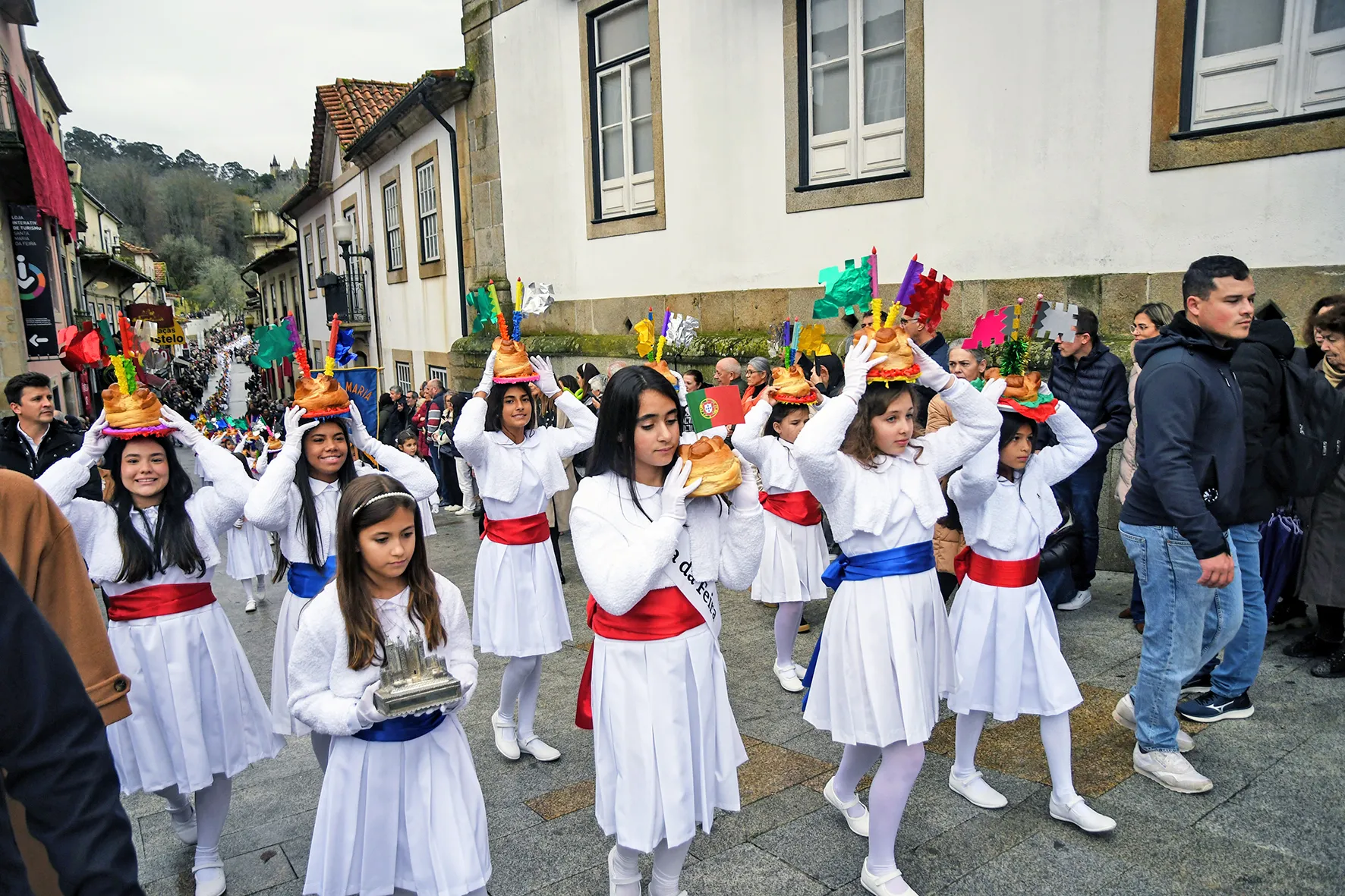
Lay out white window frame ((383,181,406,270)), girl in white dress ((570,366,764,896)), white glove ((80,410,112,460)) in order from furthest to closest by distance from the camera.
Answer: white window frame ((383,181,406,270)), white glove ((80,410,112,460)), girl in white dress ((570,366,764,896))

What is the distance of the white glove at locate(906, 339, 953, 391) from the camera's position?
10.8 ft

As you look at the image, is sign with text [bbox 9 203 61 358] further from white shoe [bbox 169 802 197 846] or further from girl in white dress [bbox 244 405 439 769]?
white shoe [bbox 169 802 197 846]

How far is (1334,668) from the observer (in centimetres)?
467

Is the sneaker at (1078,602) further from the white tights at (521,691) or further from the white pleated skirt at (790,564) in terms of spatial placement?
the white tights at (521,691)

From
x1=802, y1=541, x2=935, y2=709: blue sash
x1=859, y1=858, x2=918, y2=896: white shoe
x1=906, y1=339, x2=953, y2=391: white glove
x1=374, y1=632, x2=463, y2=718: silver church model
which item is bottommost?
x1=859, y1=858, x2=918, y2=896: white shoe

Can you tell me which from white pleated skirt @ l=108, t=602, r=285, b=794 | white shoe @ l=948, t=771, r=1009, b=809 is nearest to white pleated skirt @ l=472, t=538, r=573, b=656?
white pleated skirt @ l=108, t=602, r=285, b=794

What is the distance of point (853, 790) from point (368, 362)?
20.6 m

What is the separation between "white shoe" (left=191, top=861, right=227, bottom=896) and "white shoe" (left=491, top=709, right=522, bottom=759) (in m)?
1.32

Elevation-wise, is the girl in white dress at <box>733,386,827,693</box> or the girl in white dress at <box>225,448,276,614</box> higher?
the girl in white dress at <box>733,386,827,693</box>

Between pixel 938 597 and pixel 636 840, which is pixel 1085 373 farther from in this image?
pixel 636 840

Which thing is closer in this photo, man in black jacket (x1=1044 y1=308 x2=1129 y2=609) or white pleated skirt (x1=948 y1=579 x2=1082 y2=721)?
white pleated skirt (x1=948 y1=579 x2=1082 y2=721)

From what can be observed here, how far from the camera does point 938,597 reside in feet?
10.6

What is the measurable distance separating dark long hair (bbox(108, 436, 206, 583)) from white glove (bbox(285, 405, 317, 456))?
43 cm

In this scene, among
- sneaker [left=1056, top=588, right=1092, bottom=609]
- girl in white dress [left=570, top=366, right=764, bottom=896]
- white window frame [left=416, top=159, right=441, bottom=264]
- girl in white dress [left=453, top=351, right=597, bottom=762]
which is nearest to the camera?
girl in white dress [left=570, top=366, right=764, bottom=896]
